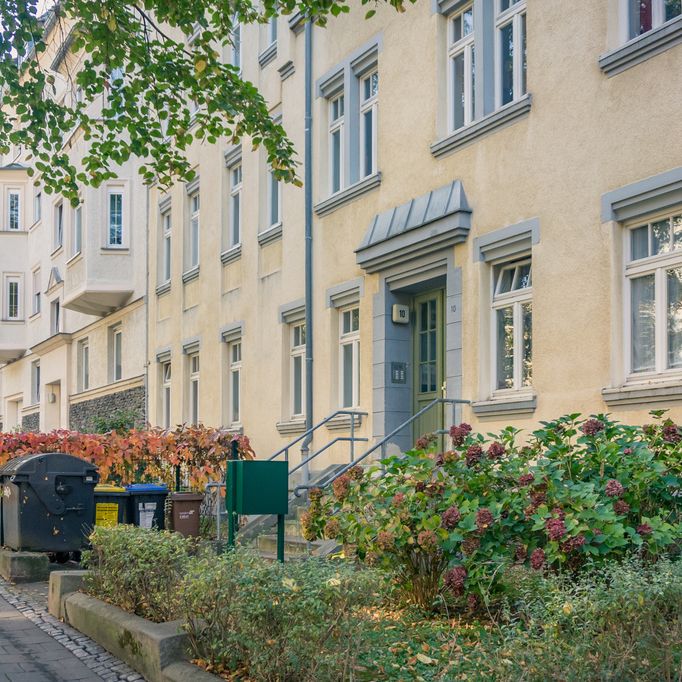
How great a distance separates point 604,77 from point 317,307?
698 centimetres

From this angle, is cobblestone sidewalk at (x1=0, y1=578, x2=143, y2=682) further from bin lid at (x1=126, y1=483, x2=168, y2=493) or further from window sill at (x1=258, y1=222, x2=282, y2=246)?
window sill at (x1=258, y1=222, x2=282, y2=246)

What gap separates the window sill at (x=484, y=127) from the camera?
476 inches

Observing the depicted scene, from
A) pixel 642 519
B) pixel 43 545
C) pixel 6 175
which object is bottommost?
pixel 43 545

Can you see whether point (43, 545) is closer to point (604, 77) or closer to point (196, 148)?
point (604, 77)

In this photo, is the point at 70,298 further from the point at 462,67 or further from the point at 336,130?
the point at 462,67

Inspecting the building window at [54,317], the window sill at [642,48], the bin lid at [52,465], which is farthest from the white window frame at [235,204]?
the building window at [54,317]

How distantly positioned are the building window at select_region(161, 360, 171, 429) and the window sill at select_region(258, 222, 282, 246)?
6490 mm

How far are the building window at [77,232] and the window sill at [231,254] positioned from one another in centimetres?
816

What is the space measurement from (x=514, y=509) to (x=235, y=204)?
A: 14459 millimetres

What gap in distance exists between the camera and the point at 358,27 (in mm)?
15836

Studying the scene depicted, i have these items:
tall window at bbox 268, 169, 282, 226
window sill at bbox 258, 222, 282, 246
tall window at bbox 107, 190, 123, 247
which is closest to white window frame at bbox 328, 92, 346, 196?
window sill at bbox 258, 222, 282, 246

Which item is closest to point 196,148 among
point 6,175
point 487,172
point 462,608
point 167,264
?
point 167,264

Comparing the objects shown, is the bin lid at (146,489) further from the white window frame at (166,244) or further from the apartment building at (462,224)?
the white window frame at (166,244)

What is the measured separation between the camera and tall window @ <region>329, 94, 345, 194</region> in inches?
664
